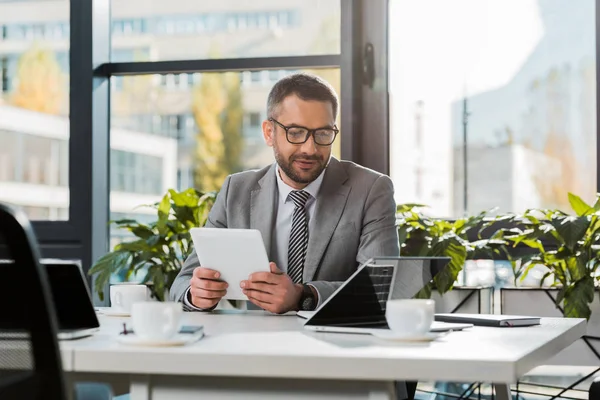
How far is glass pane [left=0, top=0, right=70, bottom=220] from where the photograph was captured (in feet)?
14.2

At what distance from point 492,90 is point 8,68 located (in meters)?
2.35

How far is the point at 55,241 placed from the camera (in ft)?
13.9

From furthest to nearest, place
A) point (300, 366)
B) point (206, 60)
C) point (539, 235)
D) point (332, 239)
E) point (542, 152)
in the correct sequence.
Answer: point (206, 60) → point (542, 152) → point (539, 235) → point (332, 239) → point (300, 366)

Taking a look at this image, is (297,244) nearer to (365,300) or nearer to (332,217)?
(332,217)

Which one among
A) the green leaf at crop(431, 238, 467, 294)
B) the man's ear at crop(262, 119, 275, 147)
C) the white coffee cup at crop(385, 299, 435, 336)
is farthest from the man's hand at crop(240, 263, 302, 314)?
the green leaf at crop(431, 238, 467, 294)

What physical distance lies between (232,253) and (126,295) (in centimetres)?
32

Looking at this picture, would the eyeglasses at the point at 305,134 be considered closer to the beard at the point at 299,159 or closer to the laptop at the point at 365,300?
the beard at the point at 299,159

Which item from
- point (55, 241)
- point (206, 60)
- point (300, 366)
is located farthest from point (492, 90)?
point (300, 366)

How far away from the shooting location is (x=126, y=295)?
7.20 feet

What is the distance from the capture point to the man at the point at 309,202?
8.63 ft

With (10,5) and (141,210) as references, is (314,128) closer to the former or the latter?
(141,210)

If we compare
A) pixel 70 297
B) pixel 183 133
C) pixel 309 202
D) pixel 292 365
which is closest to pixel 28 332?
pixel 292 365

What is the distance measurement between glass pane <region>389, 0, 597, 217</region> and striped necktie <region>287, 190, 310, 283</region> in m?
1.34

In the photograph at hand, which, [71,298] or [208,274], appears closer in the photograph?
[71,298]
